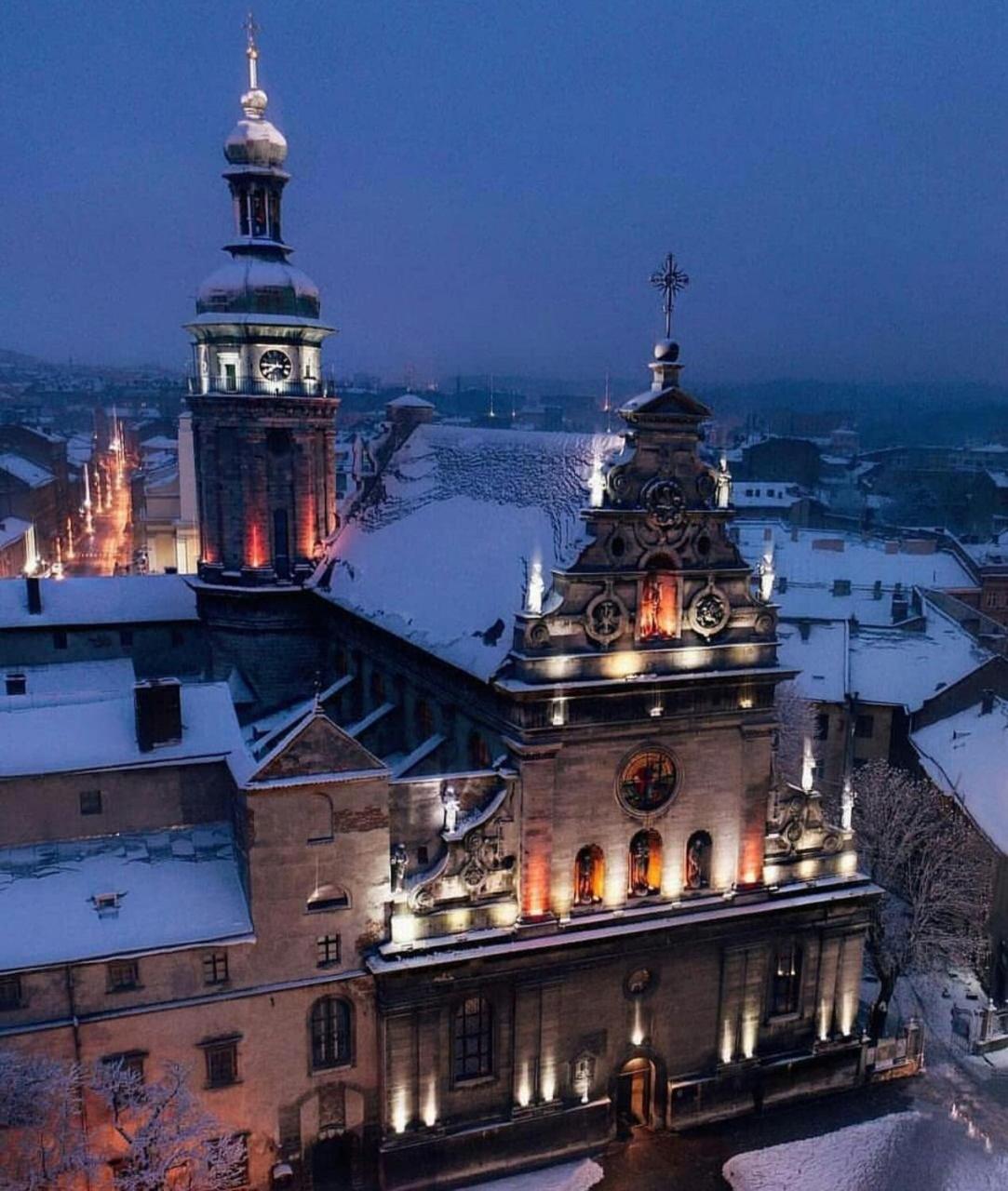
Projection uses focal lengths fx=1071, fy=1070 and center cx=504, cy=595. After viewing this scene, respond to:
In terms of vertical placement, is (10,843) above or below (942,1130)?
above

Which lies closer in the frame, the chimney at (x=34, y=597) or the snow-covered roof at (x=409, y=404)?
the chimney at (x=34, y=597)

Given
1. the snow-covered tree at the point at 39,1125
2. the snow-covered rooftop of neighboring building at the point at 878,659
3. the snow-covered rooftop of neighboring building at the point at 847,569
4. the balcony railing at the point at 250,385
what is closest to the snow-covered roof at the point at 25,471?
the balcony railing at the point at 250,385

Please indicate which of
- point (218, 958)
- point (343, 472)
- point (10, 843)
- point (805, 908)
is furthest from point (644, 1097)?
point (343, 472)

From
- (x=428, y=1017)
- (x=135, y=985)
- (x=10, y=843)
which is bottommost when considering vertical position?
(x=428, y=1017)

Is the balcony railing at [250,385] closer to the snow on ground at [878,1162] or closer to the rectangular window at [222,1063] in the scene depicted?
the rectangular window at [222,1063]

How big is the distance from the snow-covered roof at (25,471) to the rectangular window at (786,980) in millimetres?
101456

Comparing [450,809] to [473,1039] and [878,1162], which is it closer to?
[473,1039]

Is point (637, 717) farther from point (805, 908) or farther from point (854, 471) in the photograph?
point (854, 471)

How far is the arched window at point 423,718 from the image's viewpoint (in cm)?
4300

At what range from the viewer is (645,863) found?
3931 centimetres

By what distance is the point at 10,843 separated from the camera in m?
35.2

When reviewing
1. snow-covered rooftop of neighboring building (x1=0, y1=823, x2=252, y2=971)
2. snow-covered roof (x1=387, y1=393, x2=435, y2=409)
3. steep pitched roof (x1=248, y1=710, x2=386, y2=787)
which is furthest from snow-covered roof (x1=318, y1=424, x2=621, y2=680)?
snow-covered rooftop of neighboring building (x1=0, y1=823, x2=252, y2=971)

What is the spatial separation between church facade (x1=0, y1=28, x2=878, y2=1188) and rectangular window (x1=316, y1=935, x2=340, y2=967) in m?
0.07

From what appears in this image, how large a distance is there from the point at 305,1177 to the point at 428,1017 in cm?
661
